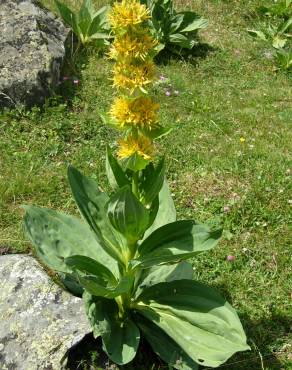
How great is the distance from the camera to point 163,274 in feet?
13.6

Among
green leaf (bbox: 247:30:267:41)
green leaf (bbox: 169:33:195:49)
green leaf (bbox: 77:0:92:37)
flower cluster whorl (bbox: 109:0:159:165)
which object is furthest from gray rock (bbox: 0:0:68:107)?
flower cluster whorl (bbox: 109:0:159:165)

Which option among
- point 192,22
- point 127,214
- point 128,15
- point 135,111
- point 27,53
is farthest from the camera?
point 192,22

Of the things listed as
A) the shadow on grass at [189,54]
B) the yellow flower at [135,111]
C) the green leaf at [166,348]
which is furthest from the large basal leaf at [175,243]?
the shadow on grass at [189,54]

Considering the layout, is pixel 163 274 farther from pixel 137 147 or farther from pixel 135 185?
Result: pixel 137 147

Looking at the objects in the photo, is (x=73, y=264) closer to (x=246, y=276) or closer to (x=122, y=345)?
(x=122, y=345)

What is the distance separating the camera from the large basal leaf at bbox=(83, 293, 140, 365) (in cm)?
354

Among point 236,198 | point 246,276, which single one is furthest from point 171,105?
point 246,276

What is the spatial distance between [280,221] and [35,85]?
3164 millimetres

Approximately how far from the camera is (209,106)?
7.16 meters

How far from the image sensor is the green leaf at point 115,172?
11.0 ft

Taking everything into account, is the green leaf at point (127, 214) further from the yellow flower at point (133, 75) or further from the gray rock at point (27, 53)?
the gray rock at point (27, 53)

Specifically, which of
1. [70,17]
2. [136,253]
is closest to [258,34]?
[70,17]

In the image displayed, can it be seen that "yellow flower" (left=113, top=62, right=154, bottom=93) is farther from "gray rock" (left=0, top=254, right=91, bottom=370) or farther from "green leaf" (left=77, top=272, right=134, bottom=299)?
"gray rock" (left=0, top=254, right=91, bottom=370)

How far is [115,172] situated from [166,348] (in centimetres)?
125
